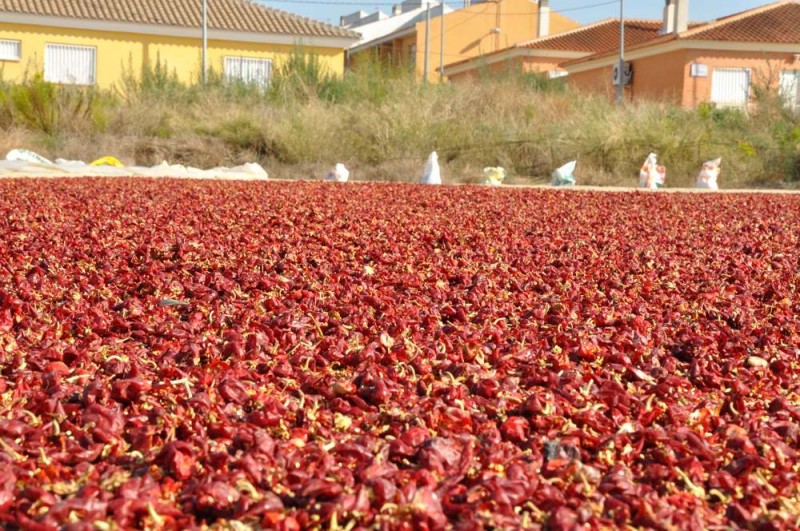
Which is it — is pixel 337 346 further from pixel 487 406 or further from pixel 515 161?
pixel 515 161

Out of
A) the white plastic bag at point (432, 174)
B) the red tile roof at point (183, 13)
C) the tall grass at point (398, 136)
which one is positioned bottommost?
the white plastic bag at point (432, 174)

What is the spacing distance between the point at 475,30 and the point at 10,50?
71.1 ft

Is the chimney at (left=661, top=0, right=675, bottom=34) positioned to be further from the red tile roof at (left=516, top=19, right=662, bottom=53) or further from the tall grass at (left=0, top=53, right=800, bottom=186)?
the tall grass at (left=0, top=53, right=800, bottom=186)

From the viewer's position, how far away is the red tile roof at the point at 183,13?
2656 cm

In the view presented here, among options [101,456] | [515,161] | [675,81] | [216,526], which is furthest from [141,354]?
[675,81]

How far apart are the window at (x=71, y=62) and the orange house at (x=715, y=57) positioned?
14766mm

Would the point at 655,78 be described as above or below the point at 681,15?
below

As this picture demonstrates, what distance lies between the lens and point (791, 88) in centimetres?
2359

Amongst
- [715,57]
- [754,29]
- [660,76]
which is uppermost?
[754,29]

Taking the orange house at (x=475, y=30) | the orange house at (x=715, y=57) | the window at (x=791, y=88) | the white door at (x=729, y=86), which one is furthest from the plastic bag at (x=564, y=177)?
the orange house at (x=475, y=30)

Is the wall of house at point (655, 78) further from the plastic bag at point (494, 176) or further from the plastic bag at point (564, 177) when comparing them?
the plastic bag at point (494, 176)

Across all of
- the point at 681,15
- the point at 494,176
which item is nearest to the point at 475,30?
the point at 681,15

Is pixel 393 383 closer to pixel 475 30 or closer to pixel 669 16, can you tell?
pixel 669 16

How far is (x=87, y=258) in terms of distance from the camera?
5461mm
